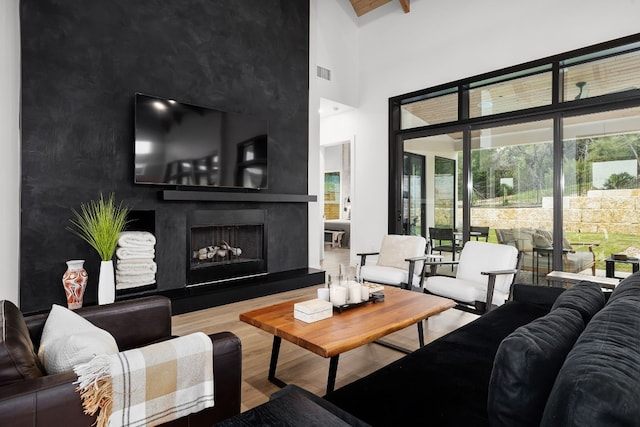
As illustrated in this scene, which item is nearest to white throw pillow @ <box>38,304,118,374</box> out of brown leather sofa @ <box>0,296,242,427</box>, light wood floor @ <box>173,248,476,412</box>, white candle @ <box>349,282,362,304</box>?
brown leather sofa @ <box>0,296,242,427</box>

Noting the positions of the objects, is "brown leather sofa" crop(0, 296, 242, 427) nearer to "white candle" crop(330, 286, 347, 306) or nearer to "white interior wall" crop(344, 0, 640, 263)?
"white candle" crop(330, 286, 347, 306)

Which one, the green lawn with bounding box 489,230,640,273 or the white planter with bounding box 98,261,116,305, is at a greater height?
the green lawn with bounding box 489,230,640,273

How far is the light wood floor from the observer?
7.70ft

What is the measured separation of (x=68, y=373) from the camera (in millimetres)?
1147

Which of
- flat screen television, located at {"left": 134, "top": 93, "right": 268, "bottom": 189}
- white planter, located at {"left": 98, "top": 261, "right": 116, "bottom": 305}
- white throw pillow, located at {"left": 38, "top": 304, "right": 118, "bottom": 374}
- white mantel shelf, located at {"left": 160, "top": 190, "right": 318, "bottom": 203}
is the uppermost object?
flat screen television, located at {"left": 134, "top": 93, "right": 268, "bottom": 189}

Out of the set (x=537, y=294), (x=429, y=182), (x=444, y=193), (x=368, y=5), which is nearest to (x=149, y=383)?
(x=537, y=294)

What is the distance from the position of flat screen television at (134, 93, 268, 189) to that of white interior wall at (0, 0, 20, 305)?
98 cm

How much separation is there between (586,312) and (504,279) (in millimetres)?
1943

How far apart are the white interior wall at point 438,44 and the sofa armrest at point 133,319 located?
4656mm

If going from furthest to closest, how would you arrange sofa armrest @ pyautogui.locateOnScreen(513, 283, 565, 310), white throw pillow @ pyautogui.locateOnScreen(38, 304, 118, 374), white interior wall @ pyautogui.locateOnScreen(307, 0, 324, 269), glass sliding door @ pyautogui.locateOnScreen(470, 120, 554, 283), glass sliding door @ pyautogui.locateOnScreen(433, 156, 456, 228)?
white interior wall @ pyautogui.locateOnScreen(307, 0, 324, 269), glass sliding door @ pyautogui.locateOnScreen(433, 156, 456, 228), glass sliding door @ pyautogui.locateOnScreen(470, 120, 554, 283), sofa armrest @ pyautogui.locateOnScreen(513, 283, 565, 310), white throw pillow @ pyautogui.locateOnScreen(38, 304, 118, 374)

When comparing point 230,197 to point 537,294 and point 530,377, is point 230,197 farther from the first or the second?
point 530,377

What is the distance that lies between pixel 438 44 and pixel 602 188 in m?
3.03

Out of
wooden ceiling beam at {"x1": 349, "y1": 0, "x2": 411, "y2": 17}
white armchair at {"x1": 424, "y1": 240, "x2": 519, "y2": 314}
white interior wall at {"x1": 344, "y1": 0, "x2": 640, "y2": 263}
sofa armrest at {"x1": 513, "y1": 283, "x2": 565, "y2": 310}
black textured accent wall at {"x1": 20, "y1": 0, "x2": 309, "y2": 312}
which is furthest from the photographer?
wooden ceiling beam at {"x1": 349, "y1": 0, "x2": 411, "y2": 17}

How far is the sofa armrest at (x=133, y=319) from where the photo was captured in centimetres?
189
